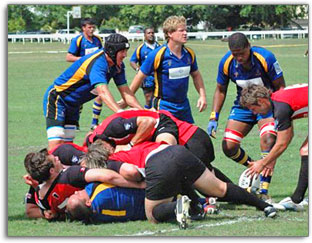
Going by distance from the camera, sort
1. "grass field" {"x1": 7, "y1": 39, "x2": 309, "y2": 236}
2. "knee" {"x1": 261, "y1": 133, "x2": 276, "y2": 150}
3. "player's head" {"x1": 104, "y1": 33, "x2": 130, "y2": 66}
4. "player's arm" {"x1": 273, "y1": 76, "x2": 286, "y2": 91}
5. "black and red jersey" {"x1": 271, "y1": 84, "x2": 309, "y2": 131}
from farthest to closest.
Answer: "player's arm" {"x1": 273, "y1": 76, "x2": 286, "y2": 91}, "knee" {"x1": 261, "y1": 133, "x2": 276, "y2": 150}, "player's head" {"x1": 104, "y1": 33, "x2": 130, "y2": 66}, "black and red jersey" {"x1": 271, "y1": 84, "x2": 309, "y2": 131}, "grass field" {"x1": 7, "y1": 39, "x2": 309, "y2": 236}

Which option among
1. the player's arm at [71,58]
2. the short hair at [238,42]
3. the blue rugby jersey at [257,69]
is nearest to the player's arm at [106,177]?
the short hair at [238,42]

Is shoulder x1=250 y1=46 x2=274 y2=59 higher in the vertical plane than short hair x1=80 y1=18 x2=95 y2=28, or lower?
lower

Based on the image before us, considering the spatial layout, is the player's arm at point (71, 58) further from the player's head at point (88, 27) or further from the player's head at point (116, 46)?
the player's head at point (116, 46)

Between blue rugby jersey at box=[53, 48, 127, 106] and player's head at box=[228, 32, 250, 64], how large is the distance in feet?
3.70

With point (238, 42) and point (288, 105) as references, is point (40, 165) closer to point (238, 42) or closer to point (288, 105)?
point (288, 105)

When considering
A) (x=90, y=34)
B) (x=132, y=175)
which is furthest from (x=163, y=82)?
(x=90, y=34)

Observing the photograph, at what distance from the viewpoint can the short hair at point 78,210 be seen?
6.64 meters

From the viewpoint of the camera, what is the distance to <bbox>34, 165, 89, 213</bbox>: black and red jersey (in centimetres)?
672

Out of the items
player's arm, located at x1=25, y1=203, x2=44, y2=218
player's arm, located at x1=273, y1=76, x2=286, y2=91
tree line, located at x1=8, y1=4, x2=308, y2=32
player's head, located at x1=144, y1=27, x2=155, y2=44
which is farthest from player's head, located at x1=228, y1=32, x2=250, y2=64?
player's head, located at x1=144, y1=27, x2=155, y2=44

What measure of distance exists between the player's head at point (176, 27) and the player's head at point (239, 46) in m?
0.79

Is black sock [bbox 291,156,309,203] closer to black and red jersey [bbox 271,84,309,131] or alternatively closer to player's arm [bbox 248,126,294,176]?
player's arm [bbox 248,126,294,176]

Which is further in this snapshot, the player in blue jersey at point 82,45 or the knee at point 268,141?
the player in blue jersey at point 82,45

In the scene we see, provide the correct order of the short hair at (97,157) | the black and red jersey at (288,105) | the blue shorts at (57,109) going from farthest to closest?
the blue shorts at (57,109), the black and red jersey at (288,105), the short hair at (97,157)

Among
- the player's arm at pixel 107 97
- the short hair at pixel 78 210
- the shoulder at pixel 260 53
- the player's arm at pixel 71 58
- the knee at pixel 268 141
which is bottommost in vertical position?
the short hair at pixel 78 210
